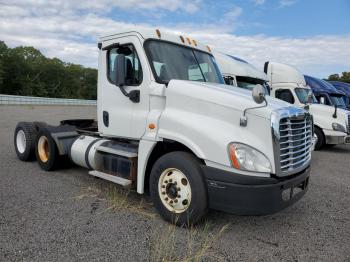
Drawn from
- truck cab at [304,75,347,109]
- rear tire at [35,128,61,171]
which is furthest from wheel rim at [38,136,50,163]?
truck cab at [304,75,347,109]

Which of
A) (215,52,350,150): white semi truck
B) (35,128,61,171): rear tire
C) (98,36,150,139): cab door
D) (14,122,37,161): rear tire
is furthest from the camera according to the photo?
(215,52,350,150): white semi truck

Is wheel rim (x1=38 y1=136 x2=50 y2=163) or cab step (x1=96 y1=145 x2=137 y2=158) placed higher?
cab step (x1=96 y1=145 x2=137 y2=158)

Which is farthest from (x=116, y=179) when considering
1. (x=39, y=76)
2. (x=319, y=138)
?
(x=39, y=76)

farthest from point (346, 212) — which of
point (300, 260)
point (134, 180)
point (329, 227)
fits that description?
point (134, 180)

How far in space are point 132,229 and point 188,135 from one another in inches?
51.1

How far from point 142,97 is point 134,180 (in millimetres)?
1147

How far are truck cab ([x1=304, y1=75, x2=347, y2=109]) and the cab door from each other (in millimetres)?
9293

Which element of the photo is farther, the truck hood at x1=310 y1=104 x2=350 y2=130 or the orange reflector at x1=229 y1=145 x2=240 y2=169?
the truck hood at x1=310 y1=104 x2=350 y2=130

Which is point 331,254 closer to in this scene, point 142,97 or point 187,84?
point 187,84

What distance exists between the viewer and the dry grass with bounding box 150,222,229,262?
129 inches

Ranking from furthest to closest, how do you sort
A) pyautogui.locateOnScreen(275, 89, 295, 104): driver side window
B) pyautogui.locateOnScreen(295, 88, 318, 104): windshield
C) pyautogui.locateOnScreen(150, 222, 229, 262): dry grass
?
1. pyautogui.locateOnScreen(275, 89, 295, 104): driver side window
2. pyautogui.locateOnScreen(295, 88, 318, 104): windshield
3. pyautogui.locateOnScreen(150, 222, 229, 262): dry grass

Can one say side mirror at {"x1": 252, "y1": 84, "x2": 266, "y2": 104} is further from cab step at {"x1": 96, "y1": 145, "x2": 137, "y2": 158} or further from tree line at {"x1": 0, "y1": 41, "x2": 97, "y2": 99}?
tree line at {"x1": 0, "y1": 41, "x2": 97, "y2": 99}

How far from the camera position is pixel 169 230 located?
3.87m

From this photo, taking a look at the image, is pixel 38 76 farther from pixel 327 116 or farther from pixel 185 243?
pixel 185 243
